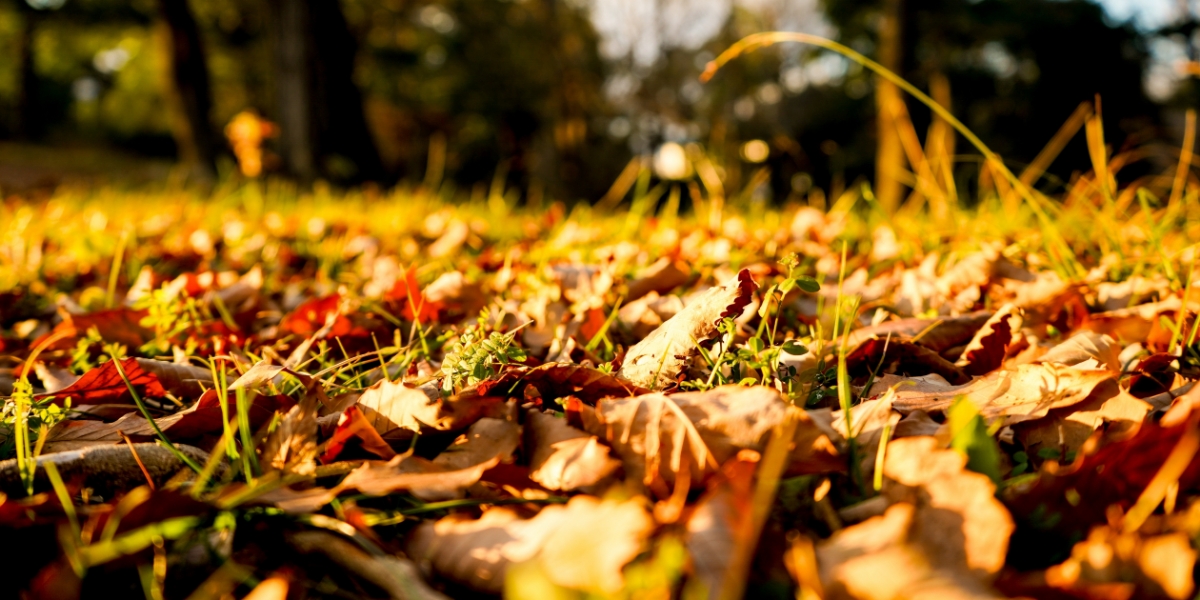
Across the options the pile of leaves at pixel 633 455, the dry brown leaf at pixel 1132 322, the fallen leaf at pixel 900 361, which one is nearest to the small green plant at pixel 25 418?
the pile of leaves at pixel 633 455

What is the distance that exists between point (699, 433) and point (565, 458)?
14 centimetres

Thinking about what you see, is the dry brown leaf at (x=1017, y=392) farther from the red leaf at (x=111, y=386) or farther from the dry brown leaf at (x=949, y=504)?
the red leaf at (x=111, y=386)

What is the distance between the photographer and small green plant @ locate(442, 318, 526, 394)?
98cm

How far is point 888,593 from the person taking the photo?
22.1 inches

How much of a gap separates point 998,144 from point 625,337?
13521 millimetres

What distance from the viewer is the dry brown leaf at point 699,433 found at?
0.76 m

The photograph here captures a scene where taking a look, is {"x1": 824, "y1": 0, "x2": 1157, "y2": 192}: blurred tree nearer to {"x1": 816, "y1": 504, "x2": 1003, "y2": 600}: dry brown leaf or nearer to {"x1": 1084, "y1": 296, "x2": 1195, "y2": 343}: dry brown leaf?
{"x1": 1084, "y1": 296, "x2": 1195, "y2": 343}: dry brown leaf

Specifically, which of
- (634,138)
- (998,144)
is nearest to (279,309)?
(998,144)

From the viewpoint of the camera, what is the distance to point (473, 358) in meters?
0.99

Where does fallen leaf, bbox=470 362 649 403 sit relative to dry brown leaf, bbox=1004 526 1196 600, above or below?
below

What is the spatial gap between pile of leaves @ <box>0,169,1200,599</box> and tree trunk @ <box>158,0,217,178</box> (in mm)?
10974

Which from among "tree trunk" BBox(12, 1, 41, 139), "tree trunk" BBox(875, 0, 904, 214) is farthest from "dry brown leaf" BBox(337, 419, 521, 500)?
"tree trunk" BBox(12, 1, 41, 139)

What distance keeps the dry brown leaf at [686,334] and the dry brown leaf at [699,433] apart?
16 centimetres

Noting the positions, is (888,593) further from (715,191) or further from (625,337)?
(715,191)
